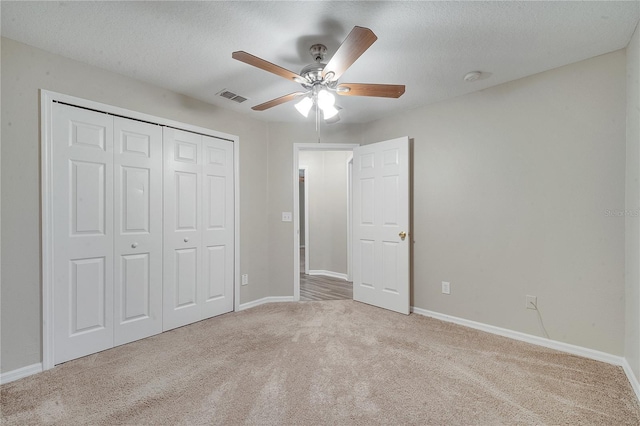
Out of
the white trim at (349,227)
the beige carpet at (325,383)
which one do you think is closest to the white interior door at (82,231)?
the beige carpet at (325,383)

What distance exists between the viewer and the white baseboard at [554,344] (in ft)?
6.72

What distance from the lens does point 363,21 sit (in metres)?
1.86

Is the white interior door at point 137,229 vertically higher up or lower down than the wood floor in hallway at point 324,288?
higher up

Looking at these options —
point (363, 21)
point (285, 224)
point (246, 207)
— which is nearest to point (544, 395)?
point (363, 21)

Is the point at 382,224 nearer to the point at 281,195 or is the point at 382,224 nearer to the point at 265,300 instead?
the point at 281,195

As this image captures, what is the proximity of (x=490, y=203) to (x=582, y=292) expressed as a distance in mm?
986

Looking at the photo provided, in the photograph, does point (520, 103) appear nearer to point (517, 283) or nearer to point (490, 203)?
point (490, 203)

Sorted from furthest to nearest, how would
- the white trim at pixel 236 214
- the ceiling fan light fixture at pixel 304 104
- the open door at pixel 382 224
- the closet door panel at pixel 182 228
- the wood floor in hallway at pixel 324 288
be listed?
the wood floor in hallway at pixel 324 288 → the white trim at pixel 236 214 → the open door at pixel 382 224 → the closet door panel at pixel 182 228 → the ceiling fan light fixture at pixel 304 104

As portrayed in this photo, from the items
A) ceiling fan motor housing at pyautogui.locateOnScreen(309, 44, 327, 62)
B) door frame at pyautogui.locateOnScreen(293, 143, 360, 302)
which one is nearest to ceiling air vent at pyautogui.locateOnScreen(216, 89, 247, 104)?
door frame at pyautogui.locateOnScreen(293, 143, 360, 302)

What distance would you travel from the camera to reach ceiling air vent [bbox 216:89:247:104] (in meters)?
2.93

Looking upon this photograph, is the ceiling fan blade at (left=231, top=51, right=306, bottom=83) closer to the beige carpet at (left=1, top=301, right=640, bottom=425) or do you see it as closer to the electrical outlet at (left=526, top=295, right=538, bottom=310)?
the beige carpet at (left=1, top=301, right=640, bottom=425)

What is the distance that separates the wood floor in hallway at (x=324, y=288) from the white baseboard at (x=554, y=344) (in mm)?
1340

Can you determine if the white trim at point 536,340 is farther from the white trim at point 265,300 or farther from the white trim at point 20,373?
the white trim at point 20,373

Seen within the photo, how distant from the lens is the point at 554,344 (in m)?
2.46
